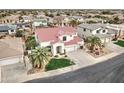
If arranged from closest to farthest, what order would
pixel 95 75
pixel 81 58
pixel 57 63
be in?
1. pixel 95 75
2. pixel 57 63
3. pixel 81 58

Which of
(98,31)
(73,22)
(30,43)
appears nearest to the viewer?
(30,43)

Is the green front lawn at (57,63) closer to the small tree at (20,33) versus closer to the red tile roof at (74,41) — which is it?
the red tile roof at (74,41)

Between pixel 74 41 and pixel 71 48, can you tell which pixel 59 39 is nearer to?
pixel 71 48

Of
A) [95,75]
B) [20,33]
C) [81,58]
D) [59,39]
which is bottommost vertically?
[95,75]

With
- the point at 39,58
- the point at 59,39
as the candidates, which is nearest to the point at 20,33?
the point at 59,39
